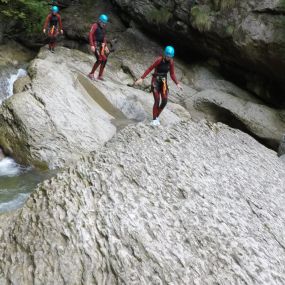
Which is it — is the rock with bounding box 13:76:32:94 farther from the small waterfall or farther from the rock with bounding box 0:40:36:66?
the rock with bounding box 0:40:36:66

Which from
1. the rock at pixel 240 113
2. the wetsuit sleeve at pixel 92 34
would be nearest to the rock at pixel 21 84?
the wetsuit sleeve at pixel 92 34

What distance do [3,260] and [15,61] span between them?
56.6 feet

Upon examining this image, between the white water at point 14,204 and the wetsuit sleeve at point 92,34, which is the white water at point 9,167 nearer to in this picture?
the white water at point 14,204

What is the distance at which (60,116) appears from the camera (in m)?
13.0

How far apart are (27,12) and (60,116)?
12660 millimetres

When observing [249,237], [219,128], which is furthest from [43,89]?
[249,237]

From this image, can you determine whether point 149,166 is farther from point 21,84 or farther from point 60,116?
point 21,84

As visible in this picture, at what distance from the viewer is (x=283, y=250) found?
19.7 ft

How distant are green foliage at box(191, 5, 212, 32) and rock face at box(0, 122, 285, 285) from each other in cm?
1460

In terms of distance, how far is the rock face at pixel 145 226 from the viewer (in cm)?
493

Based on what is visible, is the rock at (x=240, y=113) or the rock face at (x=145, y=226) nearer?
the rock face at (x=145, y=226)

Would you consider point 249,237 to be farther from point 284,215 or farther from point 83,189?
point 83,189

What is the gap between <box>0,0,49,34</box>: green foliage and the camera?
21547 mm

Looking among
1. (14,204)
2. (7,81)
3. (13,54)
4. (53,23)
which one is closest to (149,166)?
(14,204)
